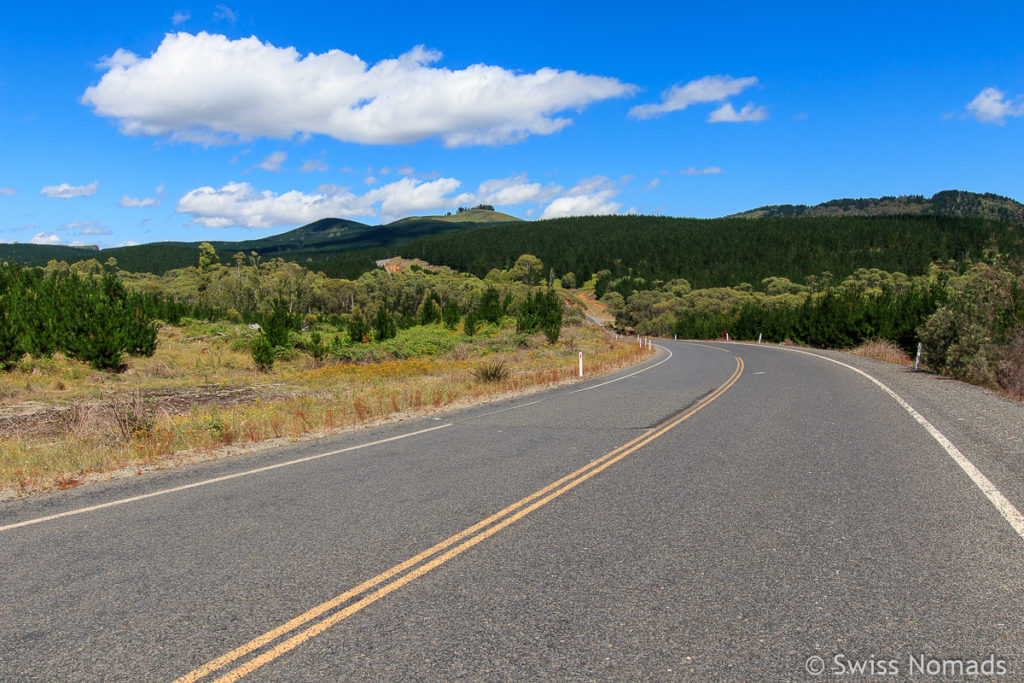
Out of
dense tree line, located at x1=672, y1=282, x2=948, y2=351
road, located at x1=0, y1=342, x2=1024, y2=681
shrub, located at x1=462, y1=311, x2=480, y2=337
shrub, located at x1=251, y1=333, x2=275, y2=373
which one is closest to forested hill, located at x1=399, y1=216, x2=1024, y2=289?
dense tree line, located at x1=672, y1=282, x2=948, y2=351

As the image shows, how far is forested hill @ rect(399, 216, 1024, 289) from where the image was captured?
460 feet

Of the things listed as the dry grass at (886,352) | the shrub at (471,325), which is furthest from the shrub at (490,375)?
the shrub at (471,325)

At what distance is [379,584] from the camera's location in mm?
4094

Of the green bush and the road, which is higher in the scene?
the road

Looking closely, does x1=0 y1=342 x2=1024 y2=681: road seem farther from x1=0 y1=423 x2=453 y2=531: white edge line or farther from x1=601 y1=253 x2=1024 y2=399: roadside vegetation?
x1=601 y1=253 x2=1024 y2=399: roadside vegetation

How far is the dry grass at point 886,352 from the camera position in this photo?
2753cm

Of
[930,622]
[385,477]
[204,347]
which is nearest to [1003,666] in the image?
[930,622]

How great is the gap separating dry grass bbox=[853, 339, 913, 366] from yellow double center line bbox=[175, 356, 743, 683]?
2602 cm

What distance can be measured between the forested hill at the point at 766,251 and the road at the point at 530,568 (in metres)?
139

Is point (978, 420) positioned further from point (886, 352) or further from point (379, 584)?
point (886, 352)

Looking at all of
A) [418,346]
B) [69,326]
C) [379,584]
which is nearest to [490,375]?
[379,584]

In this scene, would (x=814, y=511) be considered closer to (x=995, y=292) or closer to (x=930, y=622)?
(x=930, y=622)

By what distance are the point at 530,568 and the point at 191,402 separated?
14946mm

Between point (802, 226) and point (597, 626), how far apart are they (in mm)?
207084
